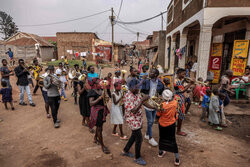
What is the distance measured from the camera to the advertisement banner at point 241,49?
6.34 meters

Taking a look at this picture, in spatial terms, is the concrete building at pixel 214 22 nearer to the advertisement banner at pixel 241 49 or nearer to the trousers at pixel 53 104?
the advertisement banner at pixel 241 49

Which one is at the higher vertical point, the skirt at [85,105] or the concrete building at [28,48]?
the concrete building at [28,48]

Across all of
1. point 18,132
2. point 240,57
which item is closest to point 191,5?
point 240,57

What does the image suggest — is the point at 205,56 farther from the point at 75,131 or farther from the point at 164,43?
the point at 164,43

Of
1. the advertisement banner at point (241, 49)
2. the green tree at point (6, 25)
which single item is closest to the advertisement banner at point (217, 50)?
the advertisement banner at point (241, 49)

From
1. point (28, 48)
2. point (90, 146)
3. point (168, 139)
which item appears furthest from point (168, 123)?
point (28, 48)

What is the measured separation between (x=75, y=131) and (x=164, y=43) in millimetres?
15567

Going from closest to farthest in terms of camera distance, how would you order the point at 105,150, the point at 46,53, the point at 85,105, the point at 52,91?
the point at 105,150 → the point at 85,105 → the point at 52,91 → the point at 46,53

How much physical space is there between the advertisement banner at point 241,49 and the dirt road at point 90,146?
2826 millimetres

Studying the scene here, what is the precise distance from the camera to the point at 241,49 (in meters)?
6.47

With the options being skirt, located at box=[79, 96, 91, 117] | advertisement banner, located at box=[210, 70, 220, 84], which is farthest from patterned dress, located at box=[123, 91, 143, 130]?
advertisement banner, located at box=[210, 70, 220, 84]

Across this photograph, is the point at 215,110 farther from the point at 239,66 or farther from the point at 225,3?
the point at 225,3

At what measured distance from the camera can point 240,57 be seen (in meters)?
6.52

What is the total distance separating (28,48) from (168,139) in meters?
20.9
